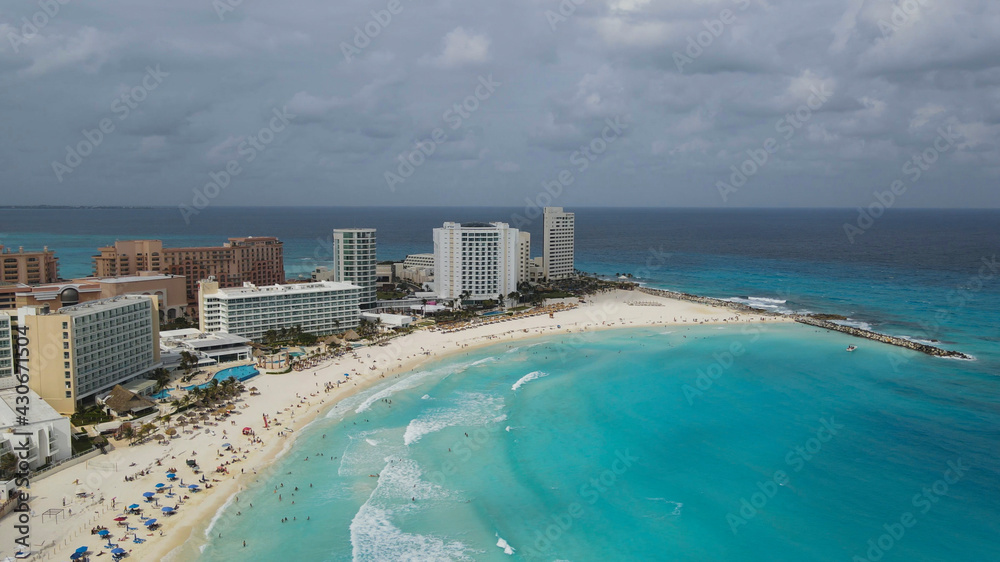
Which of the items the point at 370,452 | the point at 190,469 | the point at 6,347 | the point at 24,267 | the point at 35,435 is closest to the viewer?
the point at 35,435

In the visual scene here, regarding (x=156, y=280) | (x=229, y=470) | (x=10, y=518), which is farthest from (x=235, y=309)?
(x=10, y=518)

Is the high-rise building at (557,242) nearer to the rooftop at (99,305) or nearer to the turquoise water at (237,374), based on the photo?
the turquoise water at (237,374)

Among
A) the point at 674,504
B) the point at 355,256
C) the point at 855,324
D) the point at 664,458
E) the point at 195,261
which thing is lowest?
the point at 674,504

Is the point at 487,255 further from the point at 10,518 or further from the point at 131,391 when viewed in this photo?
the point at 10,518

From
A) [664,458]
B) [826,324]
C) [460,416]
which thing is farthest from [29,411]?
[826,324]

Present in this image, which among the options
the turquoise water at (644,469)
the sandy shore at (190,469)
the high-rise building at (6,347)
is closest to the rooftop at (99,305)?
the high-rise building at (6,347)

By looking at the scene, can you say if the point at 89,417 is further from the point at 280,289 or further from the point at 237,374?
the point at 280,289
